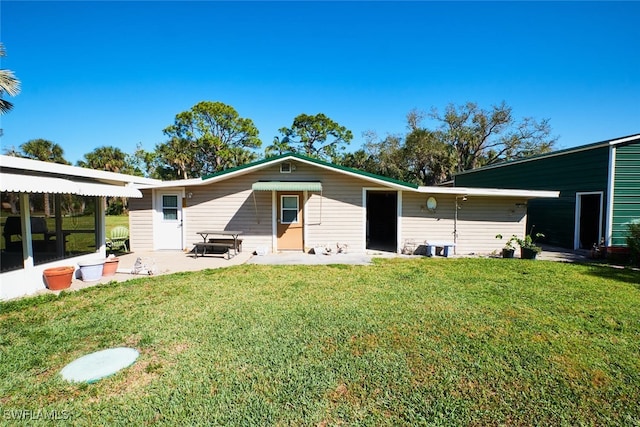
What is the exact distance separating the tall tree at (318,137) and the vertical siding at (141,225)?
2520cm

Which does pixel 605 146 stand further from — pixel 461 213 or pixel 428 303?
pixel 428 303

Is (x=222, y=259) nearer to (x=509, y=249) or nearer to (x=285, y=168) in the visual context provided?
(x=285, y=168)

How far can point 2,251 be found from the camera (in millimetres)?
5680

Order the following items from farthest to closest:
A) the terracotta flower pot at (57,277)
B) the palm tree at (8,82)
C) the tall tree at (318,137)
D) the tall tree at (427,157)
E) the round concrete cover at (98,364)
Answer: the tall tree at (318,137), the tall tree at (427,157), the palm tree at (8,82), the terracotta flower pot at (57,277), the round concrete cover at (98,364)

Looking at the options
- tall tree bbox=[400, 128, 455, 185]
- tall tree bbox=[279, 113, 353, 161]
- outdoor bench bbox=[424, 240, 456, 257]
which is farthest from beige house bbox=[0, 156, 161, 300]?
tall tree bbox=[279, 113, 353, 161]

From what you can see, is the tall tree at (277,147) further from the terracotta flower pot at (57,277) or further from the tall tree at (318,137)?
the terracotta flower pot at (57,277)

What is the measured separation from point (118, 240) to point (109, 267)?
4.54 m

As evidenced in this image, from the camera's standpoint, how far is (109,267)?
7172 mm

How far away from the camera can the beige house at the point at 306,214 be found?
34.3ft

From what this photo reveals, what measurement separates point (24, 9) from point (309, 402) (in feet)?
44.1

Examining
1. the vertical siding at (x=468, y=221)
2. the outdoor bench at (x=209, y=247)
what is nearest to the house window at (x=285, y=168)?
the outdoor bench at (x=209, y=247)

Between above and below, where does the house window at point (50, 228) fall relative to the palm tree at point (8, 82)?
below

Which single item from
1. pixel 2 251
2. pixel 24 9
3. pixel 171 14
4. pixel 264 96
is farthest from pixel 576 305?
pixel 264 96

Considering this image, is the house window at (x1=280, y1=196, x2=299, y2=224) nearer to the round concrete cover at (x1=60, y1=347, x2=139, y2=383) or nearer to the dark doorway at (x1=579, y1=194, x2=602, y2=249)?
the round concrete cover at (x1=60, y1=347, x2=139, y2=383)
